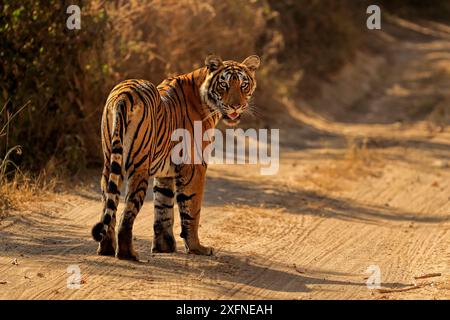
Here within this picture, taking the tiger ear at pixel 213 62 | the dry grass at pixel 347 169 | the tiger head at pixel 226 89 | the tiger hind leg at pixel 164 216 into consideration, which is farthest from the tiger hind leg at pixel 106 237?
the dry grass at pixel 347 169

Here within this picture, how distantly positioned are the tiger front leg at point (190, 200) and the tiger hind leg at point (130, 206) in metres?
0.56

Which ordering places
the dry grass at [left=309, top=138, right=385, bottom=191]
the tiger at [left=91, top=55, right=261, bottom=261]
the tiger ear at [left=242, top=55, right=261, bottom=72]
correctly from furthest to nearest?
the dry grass at [left=309, top=138, right=385, bottom=191] → the tiger ear at [left=242, top=55, right=261, bottom=72] → the tiger at [left=91, top=55, right=261, bottom=261]

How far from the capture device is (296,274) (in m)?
7.35

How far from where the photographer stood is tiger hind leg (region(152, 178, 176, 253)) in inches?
299

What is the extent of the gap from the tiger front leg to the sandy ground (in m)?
0.12

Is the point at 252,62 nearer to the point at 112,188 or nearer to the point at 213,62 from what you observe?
the point at 213,62

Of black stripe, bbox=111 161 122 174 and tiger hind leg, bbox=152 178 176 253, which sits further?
tiger hind leg, bbox=152 178 176 253

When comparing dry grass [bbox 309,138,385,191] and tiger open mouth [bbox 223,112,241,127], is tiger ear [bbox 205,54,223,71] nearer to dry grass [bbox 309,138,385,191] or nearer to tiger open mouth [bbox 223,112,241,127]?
tiger open mouth [bbox 223,112,241,127]

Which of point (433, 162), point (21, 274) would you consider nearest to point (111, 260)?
point (21, 274)

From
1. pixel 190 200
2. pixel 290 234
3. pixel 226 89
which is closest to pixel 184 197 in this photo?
pixel 190 200

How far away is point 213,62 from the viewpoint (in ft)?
25.1

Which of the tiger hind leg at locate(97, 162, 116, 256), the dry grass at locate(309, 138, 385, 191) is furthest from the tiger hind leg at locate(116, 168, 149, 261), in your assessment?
the dry grass at locate(309, 138, 385, 191)

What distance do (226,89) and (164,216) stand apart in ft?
3.83

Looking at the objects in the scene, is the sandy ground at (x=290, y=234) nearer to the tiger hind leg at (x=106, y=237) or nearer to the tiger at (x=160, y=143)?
the tiger hind leg at (x=106, y=237)
